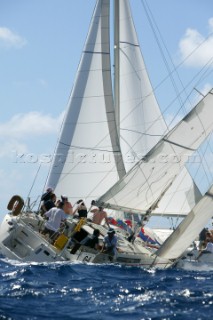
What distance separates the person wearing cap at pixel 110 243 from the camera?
55.1 feet

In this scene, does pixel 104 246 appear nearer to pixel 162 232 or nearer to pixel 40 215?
pixel 40 215

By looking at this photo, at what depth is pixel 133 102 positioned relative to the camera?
27.8m

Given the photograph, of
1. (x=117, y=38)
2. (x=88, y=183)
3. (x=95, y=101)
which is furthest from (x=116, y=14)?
(x=88, y=183)

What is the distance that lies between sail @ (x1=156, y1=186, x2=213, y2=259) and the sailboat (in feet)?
0.09

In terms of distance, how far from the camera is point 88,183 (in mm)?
23812

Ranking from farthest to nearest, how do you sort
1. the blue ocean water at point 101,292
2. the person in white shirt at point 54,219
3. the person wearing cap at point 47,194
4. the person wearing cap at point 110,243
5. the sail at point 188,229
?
1. the person wearing cap at point 47,194
2. the person in white shirt at point 54,219
3. the person wearing cap at point 110,243
4. the sail at point 188,229
5. the blue ocean water at point 101,292

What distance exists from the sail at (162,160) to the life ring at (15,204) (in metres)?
2.21

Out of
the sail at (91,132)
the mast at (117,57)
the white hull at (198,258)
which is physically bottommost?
the white hull at (198,258)

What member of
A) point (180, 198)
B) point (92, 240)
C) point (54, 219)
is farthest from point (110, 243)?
point (180, 198)

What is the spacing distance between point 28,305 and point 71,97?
15.2m

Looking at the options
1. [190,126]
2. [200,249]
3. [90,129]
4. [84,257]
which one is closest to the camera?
[84,257]

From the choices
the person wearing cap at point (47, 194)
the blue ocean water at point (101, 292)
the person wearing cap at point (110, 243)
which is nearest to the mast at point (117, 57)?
the person wearing cap at point (47, 194)

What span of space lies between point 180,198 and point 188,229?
7.49 m

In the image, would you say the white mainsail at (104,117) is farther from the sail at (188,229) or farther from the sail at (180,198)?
the sail at (188,229)
